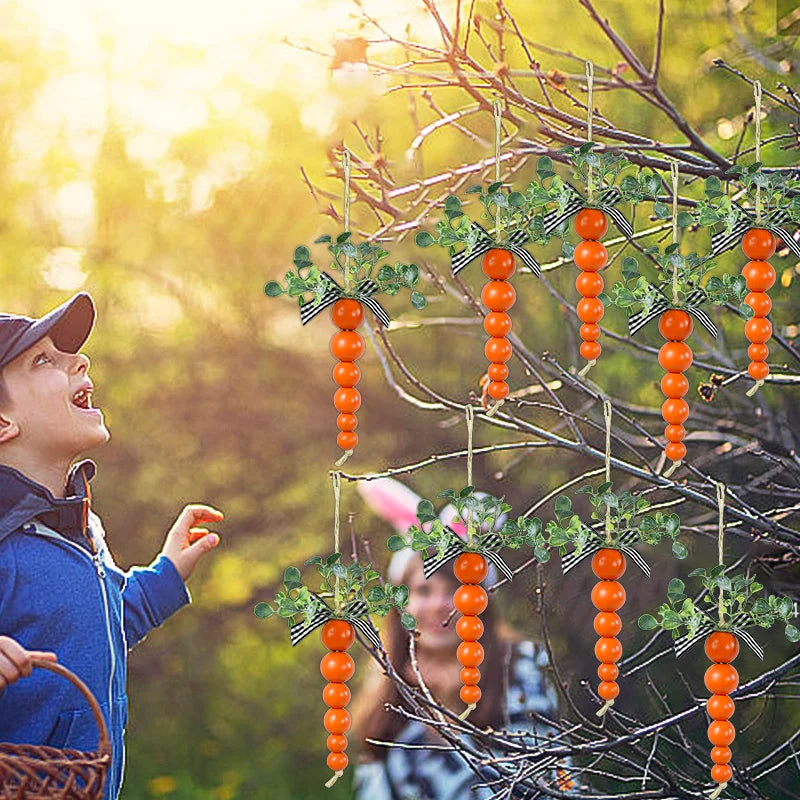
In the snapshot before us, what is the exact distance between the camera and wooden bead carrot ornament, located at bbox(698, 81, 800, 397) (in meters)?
1.23

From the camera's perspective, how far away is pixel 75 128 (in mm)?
3543

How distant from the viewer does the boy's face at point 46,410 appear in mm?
1617

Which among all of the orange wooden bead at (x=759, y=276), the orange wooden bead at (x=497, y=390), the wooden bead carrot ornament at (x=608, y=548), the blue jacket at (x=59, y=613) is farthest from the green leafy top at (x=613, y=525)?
the blue jacket at (x=59, y=613)

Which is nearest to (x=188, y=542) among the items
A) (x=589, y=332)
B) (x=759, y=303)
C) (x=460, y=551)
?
(x=460, y=551)

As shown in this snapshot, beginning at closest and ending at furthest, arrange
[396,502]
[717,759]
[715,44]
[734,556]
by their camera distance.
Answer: [717,759]
[734,556]
[396,502]
[715,44]

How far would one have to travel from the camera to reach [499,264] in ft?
4.06

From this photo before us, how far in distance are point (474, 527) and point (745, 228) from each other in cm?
36

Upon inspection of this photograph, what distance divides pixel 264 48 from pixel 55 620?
2.23 meters

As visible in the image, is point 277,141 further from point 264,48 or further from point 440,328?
point 440,328

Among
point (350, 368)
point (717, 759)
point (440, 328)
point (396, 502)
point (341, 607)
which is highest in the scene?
point (440, 328)

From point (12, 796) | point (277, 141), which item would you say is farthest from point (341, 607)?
point (277, 141)

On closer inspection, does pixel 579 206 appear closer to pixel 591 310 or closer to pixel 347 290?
pixel 591 310

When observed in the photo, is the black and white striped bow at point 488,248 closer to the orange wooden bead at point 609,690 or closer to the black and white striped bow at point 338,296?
the black and white striped bow at point 338,296

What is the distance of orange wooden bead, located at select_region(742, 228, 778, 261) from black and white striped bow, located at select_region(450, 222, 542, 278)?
19cm
